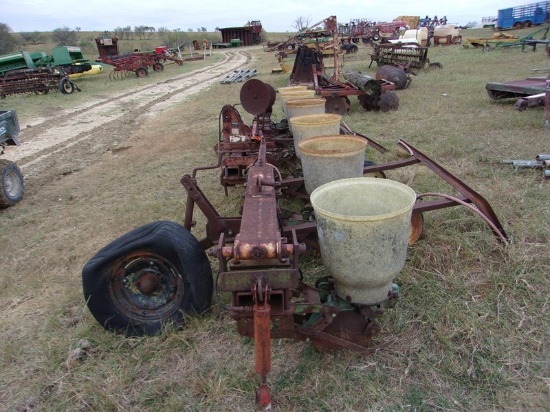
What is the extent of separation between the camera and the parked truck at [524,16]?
32812 millimetres

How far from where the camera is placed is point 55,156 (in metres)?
8.97

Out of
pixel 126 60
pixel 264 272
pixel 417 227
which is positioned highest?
pixel 126 60

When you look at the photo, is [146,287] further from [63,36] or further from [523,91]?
[63,36]

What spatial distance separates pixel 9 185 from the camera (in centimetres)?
626

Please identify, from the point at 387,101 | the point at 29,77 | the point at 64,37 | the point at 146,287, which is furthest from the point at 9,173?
the point at 64,37

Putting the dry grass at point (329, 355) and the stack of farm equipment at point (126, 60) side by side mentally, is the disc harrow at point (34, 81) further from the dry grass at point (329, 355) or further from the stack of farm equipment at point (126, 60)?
the dry grass at point (329, 355)

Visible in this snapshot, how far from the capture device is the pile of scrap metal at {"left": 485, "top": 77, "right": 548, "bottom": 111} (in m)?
7.93

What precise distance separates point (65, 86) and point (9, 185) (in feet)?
47.4

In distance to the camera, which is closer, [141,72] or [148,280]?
[148,280]

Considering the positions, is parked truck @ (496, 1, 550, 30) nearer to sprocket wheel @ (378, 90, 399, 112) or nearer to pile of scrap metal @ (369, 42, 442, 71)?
pile of scrap metal @ (369, 42, 442, 71)

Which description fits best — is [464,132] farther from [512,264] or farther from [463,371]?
[463,371]

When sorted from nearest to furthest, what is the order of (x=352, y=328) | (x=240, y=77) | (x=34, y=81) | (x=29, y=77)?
(x=352, y=328)
(x=34, y=81)
(x=29, y=77)
(x=240, y=77)

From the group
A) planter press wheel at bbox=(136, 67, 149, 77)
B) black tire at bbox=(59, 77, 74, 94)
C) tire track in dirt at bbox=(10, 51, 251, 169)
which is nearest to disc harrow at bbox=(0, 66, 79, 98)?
black tire at bbox=(59, 77, 74, 94)

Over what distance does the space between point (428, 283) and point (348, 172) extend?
1.03m
